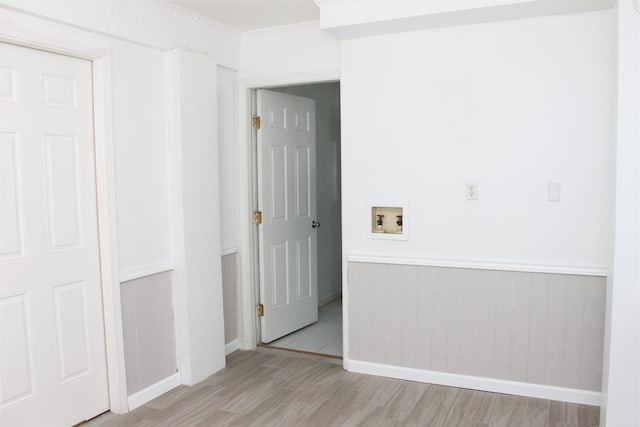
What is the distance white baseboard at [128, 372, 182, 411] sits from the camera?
3158 mm

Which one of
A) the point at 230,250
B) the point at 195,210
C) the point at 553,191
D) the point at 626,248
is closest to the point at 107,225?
the point at 195,210

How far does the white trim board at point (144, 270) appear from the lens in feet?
10.1

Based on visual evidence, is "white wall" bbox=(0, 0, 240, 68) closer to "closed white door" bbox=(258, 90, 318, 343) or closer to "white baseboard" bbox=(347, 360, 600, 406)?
"closed white door" bbox=(258, 90, 318, 343)

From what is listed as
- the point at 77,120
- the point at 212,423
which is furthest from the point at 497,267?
the point at 77,120

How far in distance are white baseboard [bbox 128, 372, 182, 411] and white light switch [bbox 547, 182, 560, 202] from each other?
256cm

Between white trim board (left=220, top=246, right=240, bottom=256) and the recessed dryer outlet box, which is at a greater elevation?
the recessed dryer outlet box

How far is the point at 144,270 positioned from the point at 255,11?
182cm

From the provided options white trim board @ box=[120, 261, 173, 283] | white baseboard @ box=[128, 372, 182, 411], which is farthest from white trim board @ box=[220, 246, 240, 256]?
white baseboard @ box=[128, 372, 182, 411]

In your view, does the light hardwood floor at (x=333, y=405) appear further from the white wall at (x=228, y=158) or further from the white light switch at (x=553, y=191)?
the white light switch at (x=553, y=191)

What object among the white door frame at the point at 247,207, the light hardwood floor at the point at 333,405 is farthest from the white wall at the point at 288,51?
the light hardwood floor at the point at 333,405

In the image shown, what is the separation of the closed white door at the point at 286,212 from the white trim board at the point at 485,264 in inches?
36.9

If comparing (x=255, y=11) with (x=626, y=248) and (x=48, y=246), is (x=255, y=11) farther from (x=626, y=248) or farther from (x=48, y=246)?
(x=626, y=248)

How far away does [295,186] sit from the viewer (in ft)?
15.1

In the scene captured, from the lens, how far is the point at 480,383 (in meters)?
3.33
